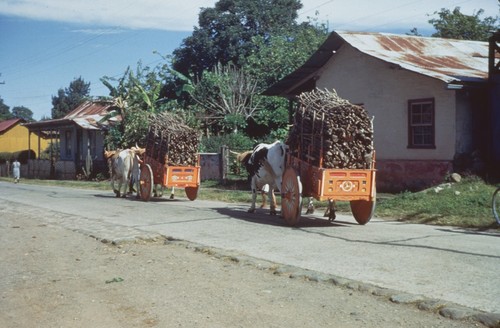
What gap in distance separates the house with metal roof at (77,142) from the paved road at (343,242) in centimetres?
2262

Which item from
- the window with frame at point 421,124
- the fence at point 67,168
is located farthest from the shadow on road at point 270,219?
the fence at point 67,168

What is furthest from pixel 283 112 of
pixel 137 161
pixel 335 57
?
pixel 137 161

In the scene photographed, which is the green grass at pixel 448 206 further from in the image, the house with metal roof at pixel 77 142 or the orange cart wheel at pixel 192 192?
the house with metal roof at pixel 77 142

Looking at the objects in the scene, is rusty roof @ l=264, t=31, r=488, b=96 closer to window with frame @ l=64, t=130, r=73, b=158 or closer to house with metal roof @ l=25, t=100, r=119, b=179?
house with metal roof @ l=25, t=100, r=119, b=179

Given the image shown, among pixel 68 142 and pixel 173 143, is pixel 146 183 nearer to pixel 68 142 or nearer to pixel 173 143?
pixel 173 143

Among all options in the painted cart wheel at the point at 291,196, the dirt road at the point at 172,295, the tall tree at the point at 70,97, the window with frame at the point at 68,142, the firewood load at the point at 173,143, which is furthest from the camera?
the tall tree at the point at 70,97

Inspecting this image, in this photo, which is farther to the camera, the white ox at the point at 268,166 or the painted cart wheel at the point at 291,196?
the white ox at the point at 268,166

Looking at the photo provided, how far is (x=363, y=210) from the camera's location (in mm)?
12703

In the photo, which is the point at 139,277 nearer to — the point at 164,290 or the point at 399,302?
the point at 164,290

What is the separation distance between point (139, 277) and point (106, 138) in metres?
29.8

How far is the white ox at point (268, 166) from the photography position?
13.7m

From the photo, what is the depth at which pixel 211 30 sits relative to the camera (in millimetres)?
56750

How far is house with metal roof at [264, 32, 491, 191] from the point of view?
18.4 metres

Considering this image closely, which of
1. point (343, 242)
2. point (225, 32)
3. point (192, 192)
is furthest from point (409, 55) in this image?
point (225, 32)
